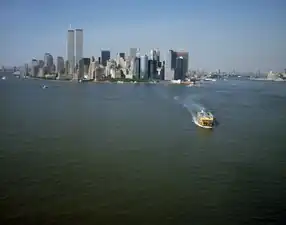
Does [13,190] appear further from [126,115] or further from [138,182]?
[126,115]

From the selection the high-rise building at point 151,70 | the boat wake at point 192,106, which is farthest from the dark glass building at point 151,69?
the boat wake at point 192,106

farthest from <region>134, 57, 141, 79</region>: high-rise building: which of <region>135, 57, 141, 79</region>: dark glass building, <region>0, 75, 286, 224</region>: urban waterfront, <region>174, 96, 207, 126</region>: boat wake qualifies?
<region>0, 75, 286, 224</region>: urban waterfront

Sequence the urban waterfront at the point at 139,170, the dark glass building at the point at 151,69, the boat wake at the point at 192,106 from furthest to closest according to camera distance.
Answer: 1. the dark glass building at the point at 151,69
2. the boat wake at the point at 192,106
3. the urban waterfront at the point at 139,170

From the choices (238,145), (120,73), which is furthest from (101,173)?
(120,73)

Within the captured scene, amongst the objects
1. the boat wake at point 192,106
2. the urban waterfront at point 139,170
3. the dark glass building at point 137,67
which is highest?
the dark glass building at point 137,67

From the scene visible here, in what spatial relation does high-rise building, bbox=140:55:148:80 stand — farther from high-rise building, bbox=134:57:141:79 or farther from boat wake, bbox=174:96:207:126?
boat wake, bbox=174:96:207:126

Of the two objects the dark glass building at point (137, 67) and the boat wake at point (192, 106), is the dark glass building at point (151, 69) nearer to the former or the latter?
the dark glass building at point (137, 67)

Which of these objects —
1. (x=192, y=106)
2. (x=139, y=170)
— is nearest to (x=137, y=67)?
(x=192, y=106)

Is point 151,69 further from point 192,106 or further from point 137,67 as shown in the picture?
point 192,106
